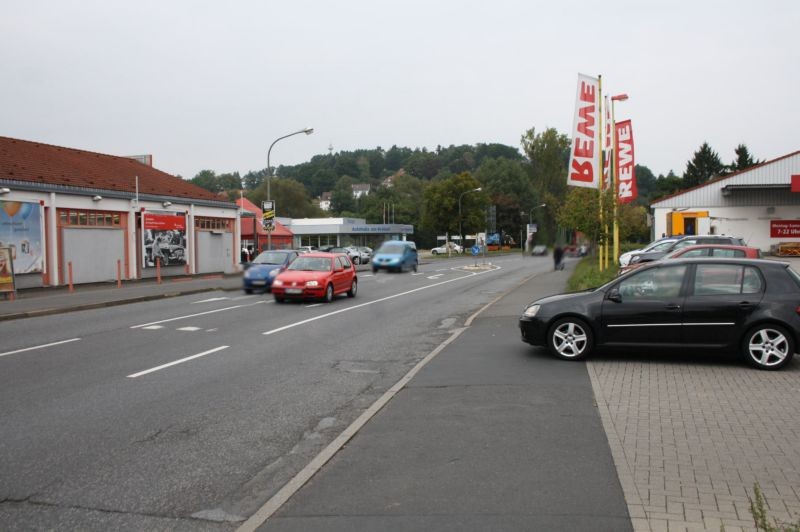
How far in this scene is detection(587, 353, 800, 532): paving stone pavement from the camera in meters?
4.22

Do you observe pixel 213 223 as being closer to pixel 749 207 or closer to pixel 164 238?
pixel 164 238

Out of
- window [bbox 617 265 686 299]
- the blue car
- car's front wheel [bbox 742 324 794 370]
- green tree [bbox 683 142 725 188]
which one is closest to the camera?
car's front wheel [bbox 742 324 794 370]

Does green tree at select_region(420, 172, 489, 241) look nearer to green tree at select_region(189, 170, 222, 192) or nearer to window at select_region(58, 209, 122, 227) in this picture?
window at select_region(58, 209, 122, 227)

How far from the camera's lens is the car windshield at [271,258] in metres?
24.1

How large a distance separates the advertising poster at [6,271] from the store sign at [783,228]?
42901mm

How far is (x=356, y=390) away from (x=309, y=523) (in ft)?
13.4

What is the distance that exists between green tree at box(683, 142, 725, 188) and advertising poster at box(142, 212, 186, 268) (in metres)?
76.7

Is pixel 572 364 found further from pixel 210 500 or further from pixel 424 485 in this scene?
pixel 210 500

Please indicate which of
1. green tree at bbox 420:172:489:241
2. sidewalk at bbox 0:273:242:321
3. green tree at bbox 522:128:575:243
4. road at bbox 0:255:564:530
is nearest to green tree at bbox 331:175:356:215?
green tree at bbox 522:128:575:243

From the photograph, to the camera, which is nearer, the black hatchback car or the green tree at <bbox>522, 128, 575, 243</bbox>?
the black hatchback car

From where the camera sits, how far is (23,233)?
25562mm

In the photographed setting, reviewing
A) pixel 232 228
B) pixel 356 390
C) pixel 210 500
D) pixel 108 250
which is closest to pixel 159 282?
pixel 108 250

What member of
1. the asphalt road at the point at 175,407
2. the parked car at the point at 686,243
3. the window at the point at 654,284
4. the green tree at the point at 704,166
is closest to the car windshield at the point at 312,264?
the asphalt road at the point at 175,407

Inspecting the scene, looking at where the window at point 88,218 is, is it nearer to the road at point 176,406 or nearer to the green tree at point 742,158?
the road at point 176,406
